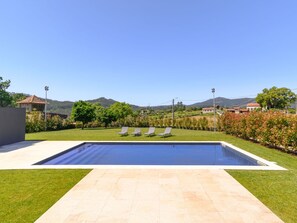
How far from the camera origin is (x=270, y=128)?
12.0 m

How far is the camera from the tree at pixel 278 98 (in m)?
64.3

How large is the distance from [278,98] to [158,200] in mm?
72733

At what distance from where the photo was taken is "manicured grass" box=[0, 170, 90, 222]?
3928mm

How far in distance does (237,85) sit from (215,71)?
6608 mm

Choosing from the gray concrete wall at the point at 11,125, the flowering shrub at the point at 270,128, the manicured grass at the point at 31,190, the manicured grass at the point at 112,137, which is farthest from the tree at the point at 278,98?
the manicured grass at the point at 31,190

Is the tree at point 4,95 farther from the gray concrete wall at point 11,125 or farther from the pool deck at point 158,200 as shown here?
the pool deck at point 158,200

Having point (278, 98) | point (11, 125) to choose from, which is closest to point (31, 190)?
point (11, 125)

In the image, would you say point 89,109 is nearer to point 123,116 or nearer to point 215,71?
point 123,116

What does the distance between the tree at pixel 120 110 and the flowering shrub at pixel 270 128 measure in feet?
59.9

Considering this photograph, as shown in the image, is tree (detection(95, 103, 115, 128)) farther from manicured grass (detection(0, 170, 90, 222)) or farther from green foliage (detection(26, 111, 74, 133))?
manicured grass (detection(0, 170, 90, 222))

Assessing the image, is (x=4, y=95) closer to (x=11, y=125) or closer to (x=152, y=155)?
(x=11, y=125)

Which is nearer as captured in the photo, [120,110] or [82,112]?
[82,112]

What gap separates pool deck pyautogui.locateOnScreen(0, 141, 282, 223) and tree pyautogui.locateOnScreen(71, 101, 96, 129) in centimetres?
2127

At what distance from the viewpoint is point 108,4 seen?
1476 centimetres
